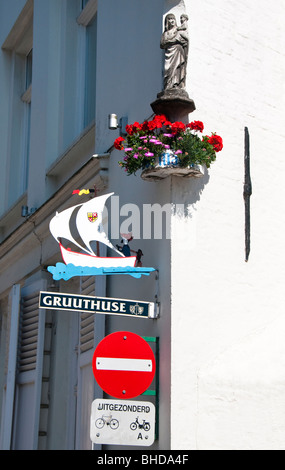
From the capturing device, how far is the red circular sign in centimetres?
658

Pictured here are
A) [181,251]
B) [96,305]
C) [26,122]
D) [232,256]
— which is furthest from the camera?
[26,122]

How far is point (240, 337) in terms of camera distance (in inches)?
290

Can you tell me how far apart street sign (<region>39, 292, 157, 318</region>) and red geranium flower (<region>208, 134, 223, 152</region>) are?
56.4 inches

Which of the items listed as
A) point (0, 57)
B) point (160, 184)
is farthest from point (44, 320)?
point (0, 57)

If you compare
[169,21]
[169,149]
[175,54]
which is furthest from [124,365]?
[169,21]

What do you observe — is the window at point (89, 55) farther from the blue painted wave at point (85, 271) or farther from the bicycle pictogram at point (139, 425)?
the bicycle pictogram at point (139, 425)

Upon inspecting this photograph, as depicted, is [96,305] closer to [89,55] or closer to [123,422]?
[123,422]

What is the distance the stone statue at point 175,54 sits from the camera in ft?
24.6

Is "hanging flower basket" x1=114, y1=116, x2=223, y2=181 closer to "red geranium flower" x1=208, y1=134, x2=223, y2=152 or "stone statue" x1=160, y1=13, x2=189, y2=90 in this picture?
"red geranium flower" x1=208, y1=134, x2=223, y2=152

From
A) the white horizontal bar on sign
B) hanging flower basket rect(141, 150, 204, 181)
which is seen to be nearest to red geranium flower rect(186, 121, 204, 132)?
hanging flower basket rect(141, 150, 204, 181)

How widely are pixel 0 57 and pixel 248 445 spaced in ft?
28.2

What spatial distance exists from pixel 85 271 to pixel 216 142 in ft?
5.09

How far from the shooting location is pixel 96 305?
6.92 meters

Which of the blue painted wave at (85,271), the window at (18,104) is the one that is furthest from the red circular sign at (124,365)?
the window at (18,104)
